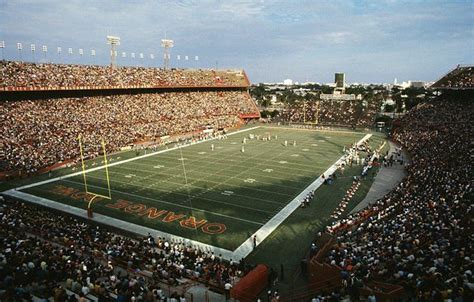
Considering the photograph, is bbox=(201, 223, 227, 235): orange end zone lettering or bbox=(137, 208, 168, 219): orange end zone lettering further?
bbox=(137, 208, 168, 219): orange end zone lettering

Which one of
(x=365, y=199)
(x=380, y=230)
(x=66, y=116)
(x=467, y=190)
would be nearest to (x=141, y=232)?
(x=380, y=230)

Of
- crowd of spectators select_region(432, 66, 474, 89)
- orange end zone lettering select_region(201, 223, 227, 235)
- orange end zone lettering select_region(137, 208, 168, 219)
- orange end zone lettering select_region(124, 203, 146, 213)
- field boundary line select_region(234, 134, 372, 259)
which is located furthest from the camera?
crowd of spectators select_region(432, 66, 474, 89)

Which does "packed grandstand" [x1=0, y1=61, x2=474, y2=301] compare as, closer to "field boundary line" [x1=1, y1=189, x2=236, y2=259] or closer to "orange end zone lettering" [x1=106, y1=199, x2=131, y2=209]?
"field boundary line" [x1=1, y1=189, x2=236, y2=259]

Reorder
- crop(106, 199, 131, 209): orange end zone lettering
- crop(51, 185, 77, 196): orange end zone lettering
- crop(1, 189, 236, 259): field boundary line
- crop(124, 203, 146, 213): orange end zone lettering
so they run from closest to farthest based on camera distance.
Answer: crop(1, 189, 236, 259): field boundary line → crop(124, 203, 146, 213): orange end zone lettering → crop(106, 199, 131, 209): orange end zone lettering → crop(51, 185, 77, 196): orange end zone lettering

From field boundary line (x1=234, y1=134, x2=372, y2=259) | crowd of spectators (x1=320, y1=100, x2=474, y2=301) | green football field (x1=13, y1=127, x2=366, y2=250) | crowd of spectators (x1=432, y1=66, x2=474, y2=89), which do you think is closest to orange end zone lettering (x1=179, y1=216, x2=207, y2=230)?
green football field (x1=13, y1=127, x2=366, y2=250)

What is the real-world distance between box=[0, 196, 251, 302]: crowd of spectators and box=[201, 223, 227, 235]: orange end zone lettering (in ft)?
7.62

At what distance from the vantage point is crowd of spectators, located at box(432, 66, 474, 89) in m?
47.4

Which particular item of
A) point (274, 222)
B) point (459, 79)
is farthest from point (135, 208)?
point (459, 79)

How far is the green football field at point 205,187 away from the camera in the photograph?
68.1 feet

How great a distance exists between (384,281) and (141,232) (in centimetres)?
1245

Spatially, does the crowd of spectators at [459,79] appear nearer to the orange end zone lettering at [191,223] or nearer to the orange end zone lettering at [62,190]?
the orange end zone lettering at [191,223]

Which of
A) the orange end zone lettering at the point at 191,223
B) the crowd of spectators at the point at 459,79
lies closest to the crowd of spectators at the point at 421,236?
the orange end zone lettering at the point at 191,223

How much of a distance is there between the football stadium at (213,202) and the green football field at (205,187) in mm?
158

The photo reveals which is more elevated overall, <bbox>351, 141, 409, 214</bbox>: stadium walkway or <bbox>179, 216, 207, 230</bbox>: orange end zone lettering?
<bbox>351, 141, 409, 214</bbox>: stadium walkway
